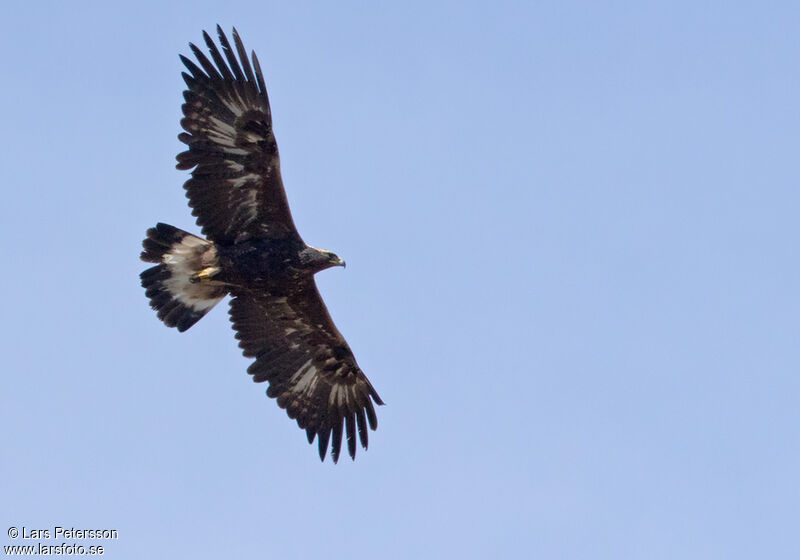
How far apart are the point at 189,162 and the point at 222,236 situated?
1.04 metres

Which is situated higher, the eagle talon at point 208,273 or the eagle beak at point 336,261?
the eagle talon at point 208,273

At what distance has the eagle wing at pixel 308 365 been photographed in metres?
15.6

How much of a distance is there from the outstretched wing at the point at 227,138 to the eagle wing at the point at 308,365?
1.57 metres

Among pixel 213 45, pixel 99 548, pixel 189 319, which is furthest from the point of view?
pixel 189 319

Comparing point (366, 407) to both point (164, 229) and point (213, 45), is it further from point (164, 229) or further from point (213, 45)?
point (213, 45)

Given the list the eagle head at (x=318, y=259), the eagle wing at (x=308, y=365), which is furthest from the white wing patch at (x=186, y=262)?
the eagle head at (x=318, y=259)

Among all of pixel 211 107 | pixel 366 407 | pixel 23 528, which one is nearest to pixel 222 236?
pixel 211 107

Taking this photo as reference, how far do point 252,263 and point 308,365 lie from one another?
2005 mm

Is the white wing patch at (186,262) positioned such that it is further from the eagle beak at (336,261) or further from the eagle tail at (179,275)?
the eagle beak at (336,261)

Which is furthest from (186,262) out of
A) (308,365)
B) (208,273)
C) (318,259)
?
(308,365)

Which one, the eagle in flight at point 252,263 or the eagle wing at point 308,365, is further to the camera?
the eagle wing at point 308,365

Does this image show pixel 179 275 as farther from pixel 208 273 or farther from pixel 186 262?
pixel 208 273

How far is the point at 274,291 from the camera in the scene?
15.2 meters

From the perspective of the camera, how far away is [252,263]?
47.8 ft
